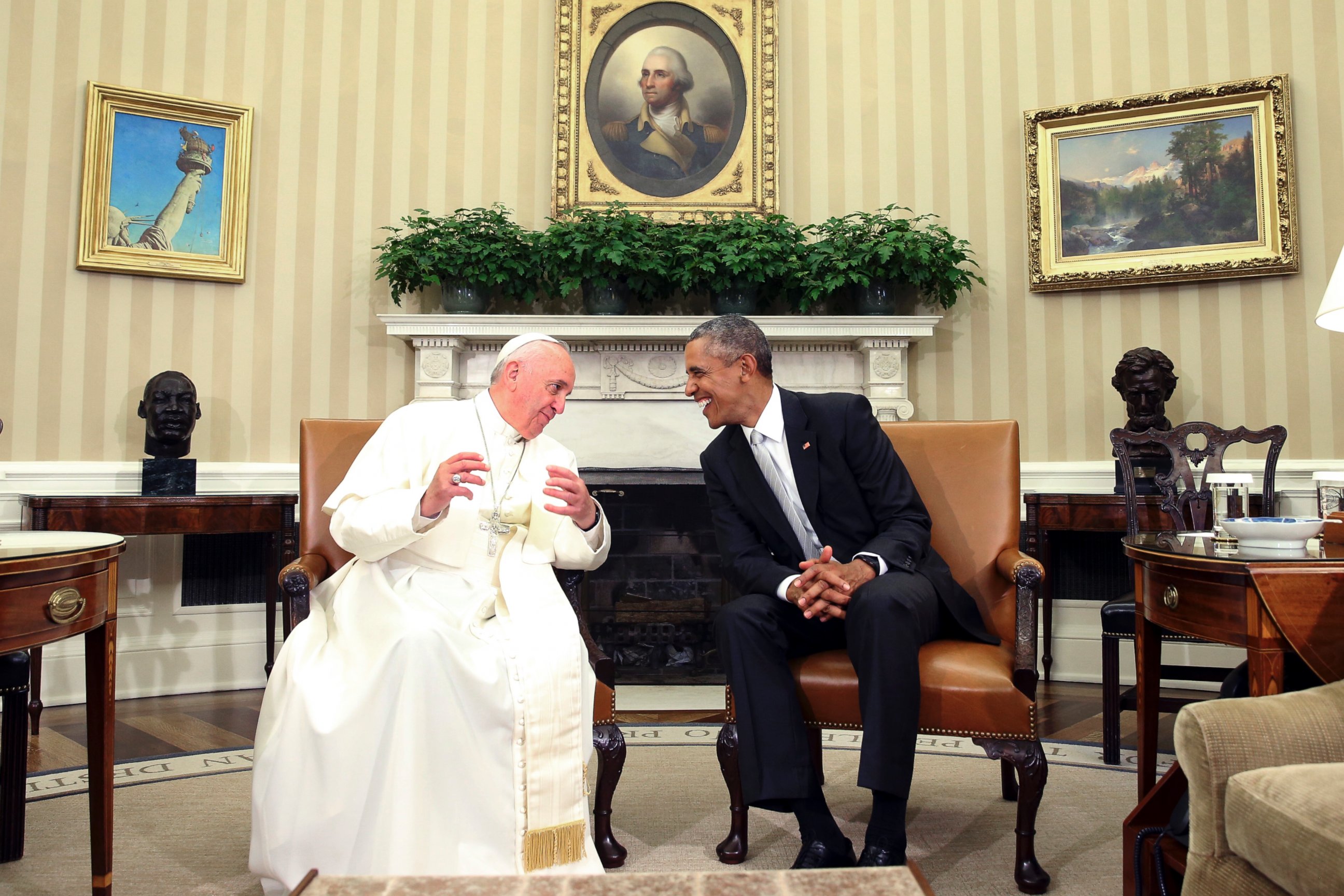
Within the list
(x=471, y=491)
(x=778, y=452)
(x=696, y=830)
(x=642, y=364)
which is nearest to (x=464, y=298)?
(x=642, y=364)

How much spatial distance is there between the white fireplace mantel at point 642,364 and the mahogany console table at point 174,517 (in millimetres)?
938

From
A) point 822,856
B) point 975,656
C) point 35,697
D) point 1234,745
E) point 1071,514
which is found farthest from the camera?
point 1071,514

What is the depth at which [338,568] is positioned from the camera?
110 inches

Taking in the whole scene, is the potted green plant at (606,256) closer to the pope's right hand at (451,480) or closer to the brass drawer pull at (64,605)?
the pope's right hand at (451,480)

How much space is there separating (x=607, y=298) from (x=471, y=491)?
7.87 ft

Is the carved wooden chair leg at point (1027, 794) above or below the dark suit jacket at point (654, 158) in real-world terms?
below

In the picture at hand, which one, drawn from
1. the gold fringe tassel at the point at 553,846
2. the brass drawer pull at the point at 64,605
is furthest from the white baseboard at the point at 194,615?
the gold fringe tassel at the point at 553,846

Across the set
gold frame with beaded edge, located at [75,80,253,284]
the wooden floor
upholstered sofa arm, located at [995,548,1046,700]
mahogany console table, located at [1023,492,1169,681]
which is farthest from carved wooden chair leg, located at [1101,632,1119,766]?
gold frame with beaded edge, located at [75,80,253,284]

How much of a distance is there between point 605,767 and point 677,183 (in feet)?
11.0

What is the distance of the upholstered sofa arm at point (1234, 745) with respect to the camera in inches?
58.6

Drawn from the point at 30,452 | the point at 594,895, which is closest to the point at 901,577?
the point at 594,895

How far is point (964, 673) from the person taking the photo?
2.19m

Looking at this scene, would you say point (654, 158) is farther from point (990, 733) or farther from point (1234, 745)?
point (1234, 745)

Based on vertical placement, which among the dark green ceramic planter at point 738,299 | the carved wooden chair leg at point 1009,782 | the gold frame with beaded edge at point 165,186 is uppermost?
the gold frame with beaded edge at point 165,186
